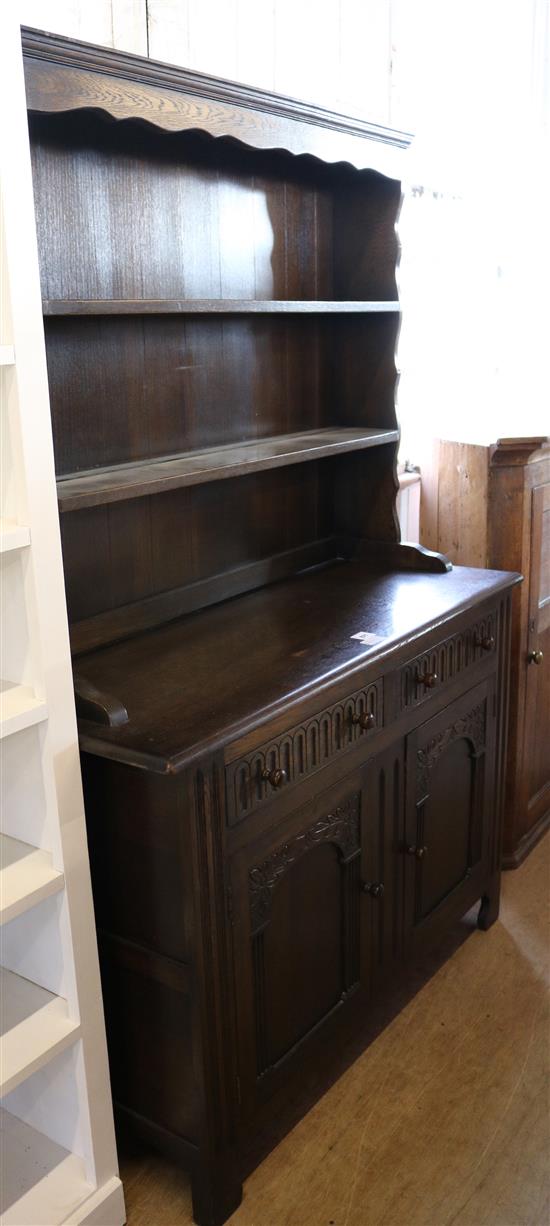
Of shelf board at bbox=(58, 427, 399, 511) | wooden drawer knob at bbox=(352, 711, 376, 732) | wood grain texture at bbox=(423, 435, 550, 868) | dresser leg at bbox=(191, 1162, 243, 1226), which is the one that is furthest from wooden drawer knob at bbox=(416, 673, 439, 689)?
dresser leg at bbox=(191, 1162, 243, 1226)

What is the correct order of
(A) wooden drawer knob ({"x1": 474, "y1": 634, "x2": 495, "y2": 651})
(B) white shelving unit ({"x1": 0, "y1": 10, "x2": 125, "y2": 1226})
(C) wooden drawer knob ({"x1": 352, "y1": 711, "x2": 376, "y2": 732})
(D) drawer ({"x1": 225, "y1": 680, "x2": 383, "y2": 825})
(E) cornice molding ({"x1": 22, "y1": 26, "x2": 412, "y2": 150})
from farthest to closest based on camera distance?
(A) wooden drawer knob ({"x1": 474, "y1": 634, "x2": 495, "y2": 651}), (C) wooden drawer knob ({"x1": 352, "y1": 711, "x2": 376, "y2": 732}), (D) drawer ({"x1": 225, "y1": 680, "x2": 383, "y2": 825}), (E) cornice molding ({"x1": 22, "y1": 26, "x2": 412, "y2": 150}), (B) white shelving unit ({"x1": 0, "y1": 10, "x2": 125, "y2": 1226})

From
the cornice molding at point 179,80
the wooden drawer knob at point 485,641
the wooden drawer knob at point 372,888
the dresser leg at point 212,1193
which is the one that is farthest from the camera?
the wooden drawer knob at point 485,641

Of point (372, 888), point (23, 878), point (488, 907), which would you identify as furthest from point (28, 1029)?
point (488, 907)

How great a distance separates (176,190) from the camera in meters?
2.14

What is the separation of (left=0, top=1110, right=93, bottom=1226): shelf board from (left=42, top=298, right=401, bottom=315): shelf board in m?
1.46

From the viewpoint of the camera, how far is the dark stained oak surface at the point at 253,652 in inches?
66.4

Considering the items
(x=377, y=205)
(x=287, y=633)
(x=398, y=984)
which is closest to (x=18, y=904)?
(x=287, y=633)

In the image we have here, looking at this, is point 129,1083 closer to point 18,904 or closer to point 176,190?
point 18,904

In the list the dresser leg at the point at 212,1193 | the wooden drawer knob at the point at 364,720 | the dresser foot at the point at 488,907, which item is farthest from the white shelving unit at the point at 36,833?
the dresser foot at the point at 488,907

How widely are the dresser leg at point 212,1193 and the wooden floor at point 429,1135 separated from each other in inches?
1.3

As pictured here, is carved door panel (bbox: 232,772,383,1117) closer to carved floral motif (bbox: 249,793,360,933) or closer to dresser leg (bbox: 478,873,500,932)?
carved floral motif (bbox: 249,793,360,933)

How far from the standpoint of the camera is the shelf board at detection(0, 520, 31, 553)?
150 centimetres

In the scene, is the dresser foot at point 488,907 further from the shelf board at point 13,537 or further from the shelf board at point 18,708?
the shelf board at point 13,537

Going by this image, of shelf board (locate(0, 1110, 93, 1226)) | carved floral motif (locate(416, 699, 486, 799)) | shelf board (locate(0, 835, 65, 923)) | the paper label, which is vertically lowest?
shelf board (locate(0, 1110, 93, 1226))
